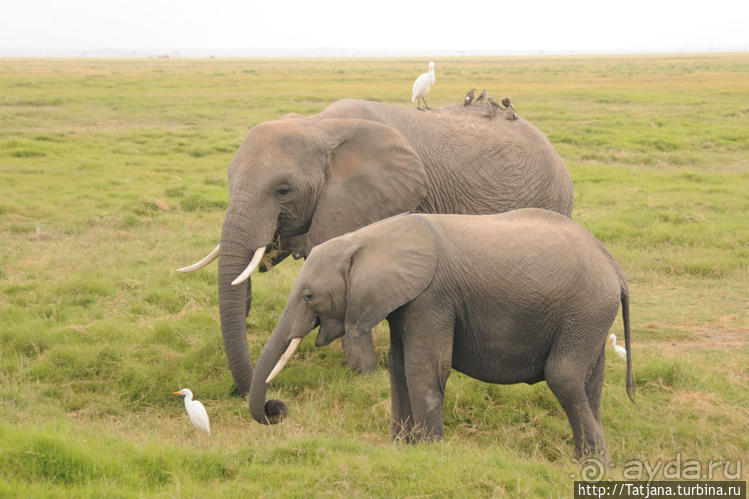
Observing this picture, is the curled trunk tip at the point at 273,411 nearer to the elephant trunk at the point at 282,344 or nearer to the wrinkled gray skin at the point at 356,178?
the elephant trunk at the point at 282,344

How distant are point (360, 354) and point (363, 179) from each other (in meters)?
1.41

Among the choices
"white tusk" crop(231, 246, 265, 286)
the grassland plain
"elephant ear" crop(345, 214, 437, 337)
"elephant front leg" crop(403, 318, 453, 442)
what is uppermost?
"elephant ear" crop(345, 214, 437, 337)

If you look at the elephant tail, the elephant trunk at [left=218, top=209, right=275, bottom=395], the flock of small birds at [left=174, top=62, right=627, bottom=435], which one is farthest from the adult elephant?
the elephant tail

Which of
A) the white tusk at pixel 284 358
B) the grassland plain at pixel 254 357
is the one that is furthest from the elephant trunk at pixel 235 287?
the white tusk at pixel 284 358

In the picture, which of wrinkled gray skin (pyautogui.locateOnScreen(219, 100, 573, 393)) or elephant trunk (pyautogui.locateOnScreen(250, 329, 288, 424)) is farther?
wrinkled gray skin (pyautogui.locateOnScreen(219, 100, 573, 393))

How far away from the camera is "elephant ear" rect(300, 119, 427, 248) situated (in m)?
6.31

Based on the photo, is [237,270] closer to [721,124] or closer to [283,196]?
[283,196]

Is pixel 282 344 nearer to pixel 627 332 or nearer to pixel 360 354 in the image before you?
pixel 360 354

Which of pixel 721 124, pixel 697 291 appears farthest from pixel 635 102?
pixel 697 291

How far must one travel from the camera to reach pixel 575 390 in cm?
491

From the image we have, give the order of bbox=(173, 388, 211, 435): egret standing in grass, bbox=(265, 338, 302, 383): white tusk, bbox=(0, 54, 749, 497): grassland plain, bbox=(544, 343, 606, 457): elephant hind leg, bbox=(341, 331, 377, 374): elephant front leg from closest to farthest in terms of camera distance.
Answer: bbox=(0, 54, 749, 497): grassland plain, bbox=(265, 338, 302, 383): white tusk, bbox=(544, 343, 606, 457): elephant hind leg, bbox=(173, 388, 211, 435): egret standing in grass, bbox=(341, 331, 377, 374): elephant front leg

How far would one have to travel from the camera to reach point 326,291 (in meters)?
4.73

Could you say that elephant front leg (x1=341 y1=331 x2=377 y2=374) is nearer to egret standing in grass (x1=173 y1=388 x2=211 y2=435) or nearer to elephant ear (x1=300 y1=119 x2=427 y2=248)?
elephant ear (x1=300 y1=119 x2=427 y2=248)

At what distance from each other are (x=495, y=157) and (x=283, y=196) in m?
2.18
